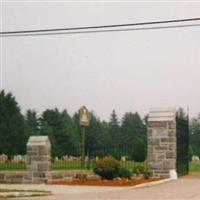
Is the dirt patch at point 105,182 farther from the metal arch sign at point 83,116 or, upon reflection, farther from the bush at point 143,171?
the metal arch sign at point 83,116

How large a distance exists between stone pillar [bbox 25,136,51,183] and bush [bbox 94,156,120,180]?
1827mm

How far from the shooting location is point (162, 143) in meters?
24.1

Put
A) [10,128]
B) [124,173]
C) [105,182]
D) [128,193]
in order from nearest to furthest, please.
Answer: [128,193]
[105,182]
[124,173]
[10,128]

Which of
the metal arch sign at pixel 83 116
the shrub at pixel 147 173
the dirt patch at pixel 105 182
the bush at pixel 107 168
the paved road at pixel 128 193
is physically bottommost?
the paved road at pixel 128 193

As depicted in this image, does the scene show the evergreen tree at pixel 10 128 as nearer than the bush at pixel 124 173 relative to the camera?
No

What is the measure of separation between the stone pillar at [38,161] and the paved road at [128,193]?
2273 mm

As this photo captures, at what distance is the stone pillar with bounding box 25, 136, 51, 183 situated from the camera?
71.2 feet

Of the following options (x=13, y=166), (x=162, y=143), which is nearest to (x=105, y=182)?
(x=162, y=143)

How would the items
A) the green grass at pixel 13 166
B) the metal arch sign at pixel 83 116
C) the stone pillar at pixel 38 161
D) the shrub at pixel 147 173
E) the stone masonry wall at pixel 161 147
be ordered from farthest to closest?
1. the green grass at pixel 13 166
2. the metal arch sign at pixel 83 116
3. the stone masonry wall at pixel 161 147
4. the shrub at pixel 147 173
5. the stone pillar at pixel 38 161

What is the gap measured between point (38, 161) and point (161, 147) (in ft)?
17.0

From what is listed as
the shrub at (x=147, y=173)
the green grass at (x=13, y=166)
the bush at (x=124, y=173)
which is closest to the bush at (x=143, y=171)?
the shrub at (x=147, y=173)

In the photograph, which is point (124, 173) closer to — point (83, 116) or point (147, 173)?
point (147, 173)

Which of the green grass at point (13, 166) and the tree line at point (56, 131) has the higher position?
the tree line at point (56, 131)

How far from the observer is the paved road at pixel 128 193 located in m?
15.9
